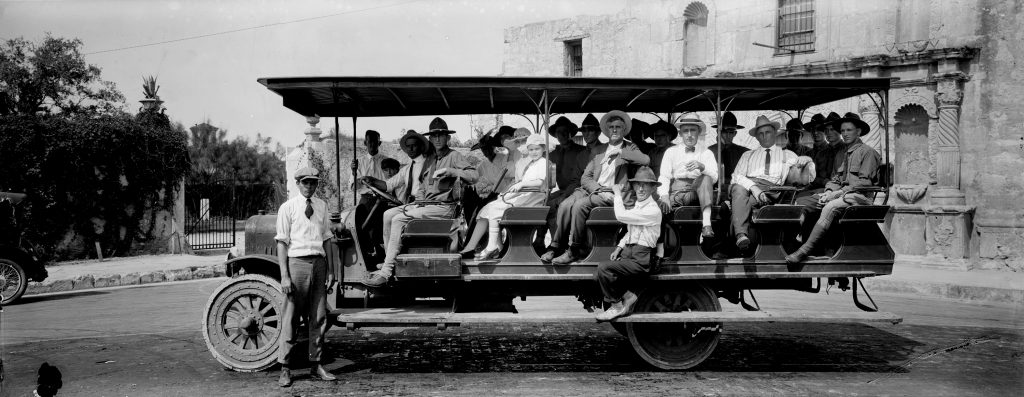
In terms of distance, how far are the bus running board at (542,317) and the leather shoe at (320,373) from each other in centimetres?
40

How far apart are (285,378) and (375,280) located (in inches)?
43.4

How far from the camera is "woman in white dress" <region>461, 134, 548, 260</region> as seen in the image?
21.1 feet

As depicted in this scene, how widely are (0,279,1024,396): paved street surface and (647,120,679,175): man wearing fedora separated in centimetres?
194

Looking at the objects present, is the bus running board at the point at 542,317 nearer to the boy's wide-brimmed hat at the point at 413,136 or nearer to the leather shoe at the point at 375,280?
the leather shoe at the point at 375,280

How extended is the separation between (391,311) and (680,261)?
2.58m

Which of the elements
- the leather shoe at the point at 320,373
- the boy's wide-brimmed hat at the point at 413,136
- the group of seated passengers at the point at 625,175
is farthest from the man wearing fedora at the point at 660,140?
the leather shoe at the point at 320,373

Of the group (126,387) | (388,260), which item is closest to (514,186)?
(388,260)

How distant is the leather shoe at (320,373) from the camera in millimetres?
5883

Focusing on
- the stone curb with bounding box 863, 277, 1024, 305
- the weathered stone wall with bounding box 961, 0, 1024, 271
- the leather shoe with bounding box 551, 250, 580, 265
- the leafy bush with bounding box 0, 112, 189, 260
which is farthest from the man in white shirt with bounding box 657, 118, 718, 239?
the leafy bush with bounding box 0, 112, 189, 260

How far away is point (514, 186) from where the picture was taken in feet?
22.0

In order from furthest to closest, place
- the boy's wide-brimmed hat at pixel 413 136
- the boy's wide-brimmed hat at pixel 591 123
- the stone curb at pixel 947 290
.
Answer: the stone curb at pixel 947 290 < the boy's wide-brimmed hat at pixel 591 123 < the boy's wide-brimmed hat at pixel 413 136

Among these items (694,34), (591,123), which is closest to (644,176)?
(591,123)

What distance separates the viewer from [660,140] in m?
7.46

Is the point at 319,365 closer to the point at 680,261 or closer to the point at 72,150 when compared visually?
Result: the point at 680,261
